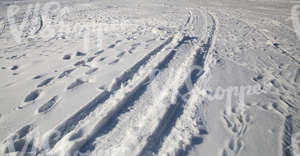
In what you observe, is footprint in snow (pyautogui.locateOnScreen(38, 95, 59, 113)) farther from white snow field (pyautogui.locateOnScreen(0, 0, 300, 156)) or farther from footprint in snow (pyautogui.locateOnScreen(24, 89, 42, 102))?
footprint in snow (pyautogui.locateOnScreen(24, 89, 42, 102))

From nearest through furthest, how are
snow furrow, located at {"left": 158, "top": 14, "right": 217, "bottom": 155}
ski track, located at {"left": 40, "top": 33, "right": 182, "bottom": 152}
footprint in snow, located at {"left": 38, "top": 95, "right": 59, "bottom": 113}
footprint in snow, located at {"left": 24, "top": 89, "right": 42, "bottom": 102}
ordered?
snow furrow, located at {"left": 158, "top": 14, "right": 217, "bottom": 155} → ski track, located at {"left": 40, "top": 33, "right": 182, "bottom": 152} → footprint in snow, located at {"left": 38, "top": 95, "right": 59, "bottom": 113} → footprint in snow, located at {"left": 24, "top": 89, "right": 42, "bottom": 102}

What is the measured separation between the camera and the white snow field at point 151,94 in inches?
86.7

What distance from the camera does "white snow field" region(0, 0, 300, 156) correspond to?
220 centimetres

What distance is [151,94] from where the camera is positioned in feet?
10.1

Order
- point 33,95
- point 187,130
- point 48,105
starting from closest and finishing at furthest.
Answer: point 187,130 < point 48,105 < point 33,95

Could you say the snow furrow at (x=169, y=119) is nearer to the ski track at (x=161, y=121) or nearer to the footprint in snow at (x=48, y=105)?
the ski track at (x=161, y=121)

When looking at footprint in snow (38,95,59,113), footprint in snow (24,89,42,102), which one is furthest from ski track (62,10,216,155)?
footprint in snow (24,89,42,102)

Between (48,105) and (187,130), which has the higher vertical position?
(48,105)

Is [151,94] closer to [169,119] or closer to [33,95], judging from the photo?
[169,119]

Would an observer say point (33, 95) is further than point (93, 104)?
Yes

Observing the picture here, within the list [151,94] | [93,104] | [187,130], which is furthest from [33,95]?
[187,130]

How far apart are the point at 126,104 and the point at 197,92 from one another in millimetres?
1206

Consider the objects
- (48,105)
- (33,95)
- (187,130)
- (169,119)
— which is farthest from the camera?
(33,95)

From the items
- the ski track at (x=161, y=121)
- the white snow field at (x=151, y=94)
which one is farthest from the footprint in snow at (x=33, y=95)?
the ski track at (x=161, y=121)
